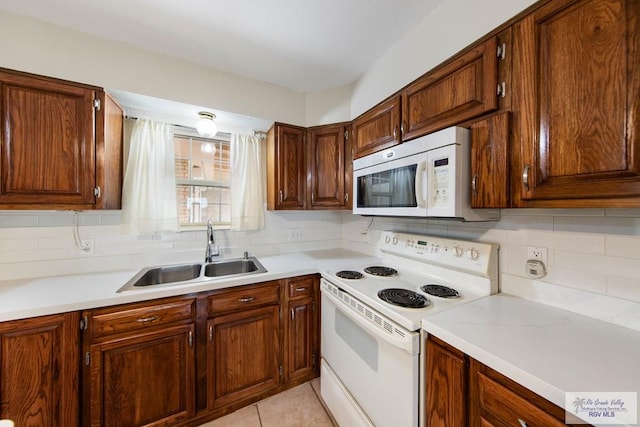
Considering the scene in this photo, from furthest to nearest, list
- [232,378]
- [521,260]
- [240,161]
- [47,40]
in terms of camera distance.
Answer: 1. [240,161]
2. [232,378]
3. [47,40]
4. [521,260]

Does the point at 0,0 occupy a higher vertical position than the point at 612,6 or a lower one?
higher

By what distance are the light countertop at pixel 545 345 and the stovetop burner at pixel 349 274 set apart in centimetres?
62

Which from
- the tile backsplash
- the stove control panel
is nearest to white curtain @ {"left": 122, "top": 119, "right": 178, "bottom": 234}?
the tile backsplash

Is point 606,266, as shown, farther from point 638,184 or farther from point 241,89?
point 241,89

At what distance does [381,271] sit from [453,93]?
117 centimetres

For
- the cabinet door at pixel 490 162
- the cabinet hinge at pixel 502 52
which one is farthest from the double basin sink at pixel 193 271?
the cabinet hinge at pixel 502 52

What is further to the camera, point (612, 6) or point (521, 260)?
point (521, 260)

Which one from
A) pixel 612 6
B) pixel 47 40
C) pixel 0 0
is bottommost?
pixel 612 6

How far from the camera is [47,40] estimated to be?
1.41 m

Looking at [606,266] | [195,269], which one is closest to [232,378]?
[195,269]

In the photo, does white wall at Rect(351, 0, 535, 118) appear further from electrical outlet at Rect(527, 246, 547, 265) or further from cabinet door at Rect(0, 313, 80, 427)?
cabinet door at Rect(0, 313, 80, 427)

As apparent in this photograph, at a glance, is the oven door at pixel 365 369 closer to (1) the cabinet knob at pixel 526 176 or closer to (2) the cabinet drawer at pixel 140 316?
(1) the cabinet knob at pixel 526 176

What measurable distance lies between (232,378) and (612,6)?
250 cm

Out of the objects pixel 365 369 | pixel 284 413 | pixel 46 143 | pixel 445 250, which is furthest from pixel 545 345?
pixel 46 143
